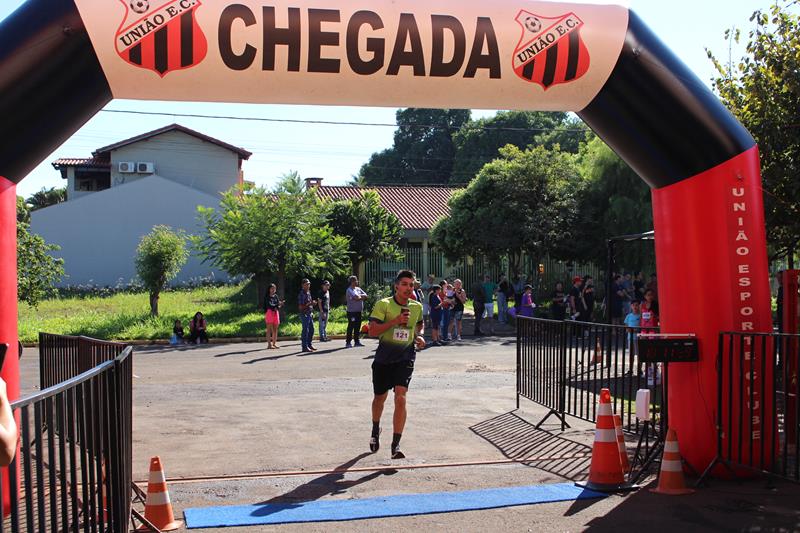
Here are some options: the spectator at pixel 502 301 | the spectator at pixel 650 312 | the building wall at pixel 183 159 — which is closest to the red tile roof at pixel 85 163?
the building wall at pixel 183 159

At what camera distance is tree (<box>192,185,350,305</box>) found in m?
26.0

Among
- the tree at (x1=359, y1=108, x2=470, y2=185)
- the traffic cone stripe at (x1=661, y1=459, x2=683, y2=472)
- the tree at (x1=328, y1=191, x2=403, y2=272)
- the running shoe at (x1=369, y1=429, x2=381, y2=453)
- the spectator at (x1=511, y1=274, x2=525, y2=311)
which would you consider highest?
the tree at (x1=359, y1=108, x2=470, y2=185)

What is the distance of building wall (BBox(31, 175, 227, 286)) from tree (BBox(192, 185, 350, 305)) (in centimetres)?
1288

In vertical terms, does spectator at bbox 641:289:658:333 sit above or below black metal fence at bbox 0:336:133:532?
above

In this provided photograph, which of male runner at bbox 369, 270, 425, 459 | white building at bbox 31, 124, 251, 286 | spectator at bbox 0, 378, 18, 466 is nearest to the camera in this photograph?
spectator at bbox 0, 378, 18, 466

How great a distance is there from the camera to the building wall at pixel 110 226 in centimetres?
3947

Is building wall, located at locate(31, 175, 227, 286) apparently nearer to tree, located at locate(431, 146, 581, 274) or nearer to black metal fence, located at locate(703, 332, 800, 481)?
tree, located at locate(431, 146, 581, 274)

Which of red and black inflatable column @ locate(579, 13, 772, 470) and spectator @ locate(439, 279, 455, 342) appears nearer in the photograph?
red and black inflatable column @ locate(579, 13, 772, 470)

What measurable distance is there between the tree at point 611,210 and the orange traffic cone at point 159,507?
2499 cm

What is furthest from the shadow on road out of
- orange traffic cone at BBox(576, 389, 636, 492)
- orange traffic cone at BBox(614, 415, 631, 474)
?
orange traffic cone at BBox(614, 415, 631, 474)

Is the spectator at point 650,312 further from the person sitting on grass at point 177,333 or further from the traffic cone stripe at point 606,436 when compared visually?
the person sitting on grass at point 177,333

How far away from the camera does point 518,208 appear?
29625mm

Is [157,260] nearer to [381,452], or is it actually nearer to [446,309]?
[446,309]

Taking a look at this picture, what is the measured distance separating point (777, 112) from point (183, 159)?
40083 millimetres
